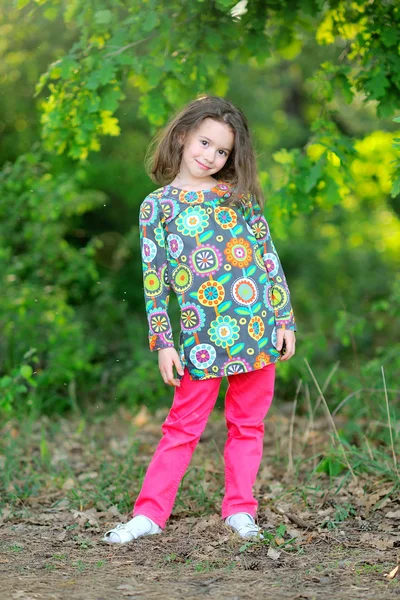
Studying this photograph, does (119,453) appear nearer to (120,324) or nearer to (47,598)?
(47,598)

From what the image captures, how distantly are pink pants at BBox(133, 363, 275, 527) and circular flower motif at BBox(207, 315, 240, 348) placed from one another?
189 mm

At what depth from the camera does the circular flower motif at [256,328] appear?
10.8 ft

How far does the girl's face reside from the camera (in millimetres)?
3352

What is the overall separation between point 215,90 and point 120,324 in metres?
3.19

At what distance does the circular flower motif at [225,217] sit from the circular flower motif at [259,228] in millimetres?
116

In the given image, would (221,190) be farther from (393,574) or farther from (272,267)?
(393,574)

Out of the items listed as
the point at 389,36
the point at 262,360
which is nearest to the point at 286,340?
the point at 262,360

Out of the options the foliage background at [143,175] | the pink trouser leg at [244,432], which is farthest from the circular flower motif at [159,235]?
the foliage background at [143,175]

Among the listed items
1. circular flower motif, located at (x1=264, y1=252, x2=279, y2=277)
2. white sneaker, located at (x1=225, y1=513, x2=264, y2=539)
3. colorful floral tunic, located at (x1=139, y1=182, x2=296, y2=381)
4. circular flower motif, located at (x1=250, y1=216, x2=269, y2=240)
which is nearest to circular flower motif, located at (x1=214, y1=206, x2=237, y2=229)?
colorful floral tunic, located at (x1=139, y1=182, x2=296, y2=381)

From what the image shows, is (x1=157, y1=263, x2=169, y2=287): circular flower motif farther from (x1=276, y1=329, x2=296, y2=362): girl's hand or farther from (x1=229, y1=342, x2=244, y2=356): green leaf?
(x1=276, y1=329, x2=296, y2=362): girl's hand

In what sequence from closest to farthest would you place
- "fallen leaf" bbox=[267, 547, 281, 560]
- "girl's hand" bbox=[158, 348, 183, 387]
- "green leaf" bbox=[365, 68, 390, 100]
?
"fallen leaf" bbox=[267, 547, 281, 560], "girl's hand" bbox=[158, 348, 183, 387], "green leaf" bbox=[365, 68, 390, 100]

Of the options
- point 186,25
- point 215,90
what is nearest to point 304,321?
point 215,90

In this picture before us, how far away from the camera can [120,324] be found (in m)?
7.66

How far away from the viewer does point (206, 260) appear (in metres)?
3.31
